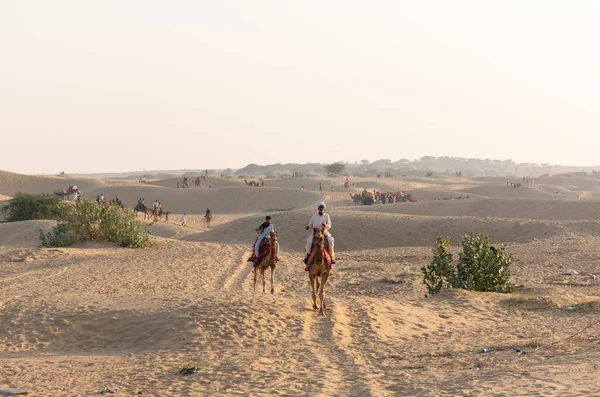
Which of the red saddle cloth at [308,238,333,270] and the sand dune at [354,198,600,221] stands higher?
the red saddle cloth at [308,238,333,270]

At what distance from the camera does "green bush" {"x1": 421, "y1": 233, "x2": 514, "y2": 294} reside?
59.7ft

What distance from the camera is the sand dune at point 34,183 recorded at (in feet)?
240

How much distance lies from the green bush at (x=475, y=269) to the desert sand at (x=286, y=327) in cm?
71

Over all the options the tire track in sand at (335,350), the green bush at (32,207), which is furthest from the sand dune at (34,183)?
the tire track in sand at (335,350)

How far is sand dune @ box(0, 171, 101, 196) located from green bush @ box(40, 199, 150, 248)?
43.8 meters

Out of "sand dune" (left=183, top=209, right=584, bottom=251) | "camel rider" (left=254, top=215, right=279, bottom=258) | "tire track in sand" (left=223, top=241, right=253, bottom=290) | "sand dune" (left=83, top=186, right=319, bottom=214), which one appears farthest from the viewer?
"sand dune" (left=83, top=186, right=319, bottom=214)

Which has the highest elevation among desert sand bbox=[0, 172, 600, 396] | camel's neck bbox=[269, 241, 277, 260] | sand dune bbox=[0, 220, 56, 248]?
camel's neck bbox=[269, 241, 277, 260]

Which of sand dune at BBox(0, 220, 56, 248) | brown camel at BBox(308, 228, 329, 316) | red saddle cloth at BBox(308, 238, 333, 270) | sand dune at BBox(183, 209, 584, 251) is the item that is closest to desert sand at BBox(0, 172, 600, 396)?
brown camel at BBox(308, 228, 329, 316)

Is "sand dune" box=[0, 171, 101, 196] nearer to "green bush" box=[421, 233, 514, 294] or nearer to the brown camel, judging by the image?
"green bush" box=[421, 233, 514, 294]

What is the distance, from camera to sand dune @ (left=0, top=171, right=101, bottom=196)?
240 feet

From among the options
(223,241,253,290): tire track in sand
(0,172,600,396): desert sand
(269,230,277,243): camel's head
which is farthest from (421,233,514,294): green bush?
(223,241,253,290): tire track in sand

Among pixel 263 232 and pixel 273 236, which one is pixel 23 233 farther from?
pixel 273 236

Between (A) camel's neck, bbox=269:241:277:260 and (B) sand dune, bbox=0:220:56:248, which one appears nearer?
(A) camel's neck, bbox=269:241:277:260

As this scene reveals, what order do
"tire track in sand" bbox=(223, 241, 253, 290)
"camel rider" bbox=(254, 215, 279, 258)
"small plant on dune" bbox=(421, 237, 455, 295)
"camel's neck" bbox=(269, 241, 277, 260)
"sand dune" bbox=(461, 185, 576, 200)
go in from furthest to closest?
"sand dune" bbox=(461, 185, 576, 200), "tire track in sand" bbox=(223, 241, 253, 290), "small plant on dune" bbox=(421, 237, 455, 295), "camel rider" bbox=(254, 215, 279, 258), "camel's neck" bbox=(269, 241, 277, 260)
